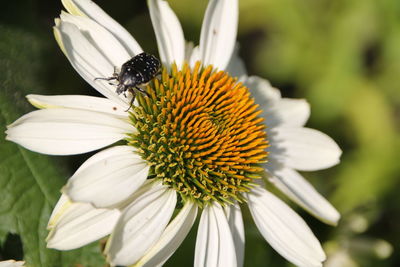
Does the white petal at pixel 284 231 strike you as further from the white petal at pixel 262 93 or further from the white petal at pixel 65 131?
the white petal at pixel 65 131

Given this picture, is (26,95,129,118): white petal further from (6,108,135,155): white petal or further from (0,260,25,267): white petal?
(0,260,25,267): white petal

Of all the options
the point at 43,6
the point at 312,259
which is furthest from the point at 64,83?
the point at 312,259

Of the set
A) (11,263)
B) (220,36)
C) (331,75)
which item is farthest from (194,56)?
(331,75)


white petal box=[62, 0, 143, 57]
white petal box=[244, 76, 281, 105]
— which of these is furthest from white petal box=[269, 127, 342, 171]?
white petal box=[62, 0, 143, 57]

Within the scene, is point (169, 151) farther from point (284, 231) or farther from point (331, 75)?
point (331, 75)

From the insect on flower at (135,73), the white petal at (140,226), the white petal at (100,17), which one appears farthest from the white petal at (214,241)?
the white petal at (100,17)

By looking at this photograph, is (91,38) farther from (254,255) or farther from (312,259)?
(254,255)
